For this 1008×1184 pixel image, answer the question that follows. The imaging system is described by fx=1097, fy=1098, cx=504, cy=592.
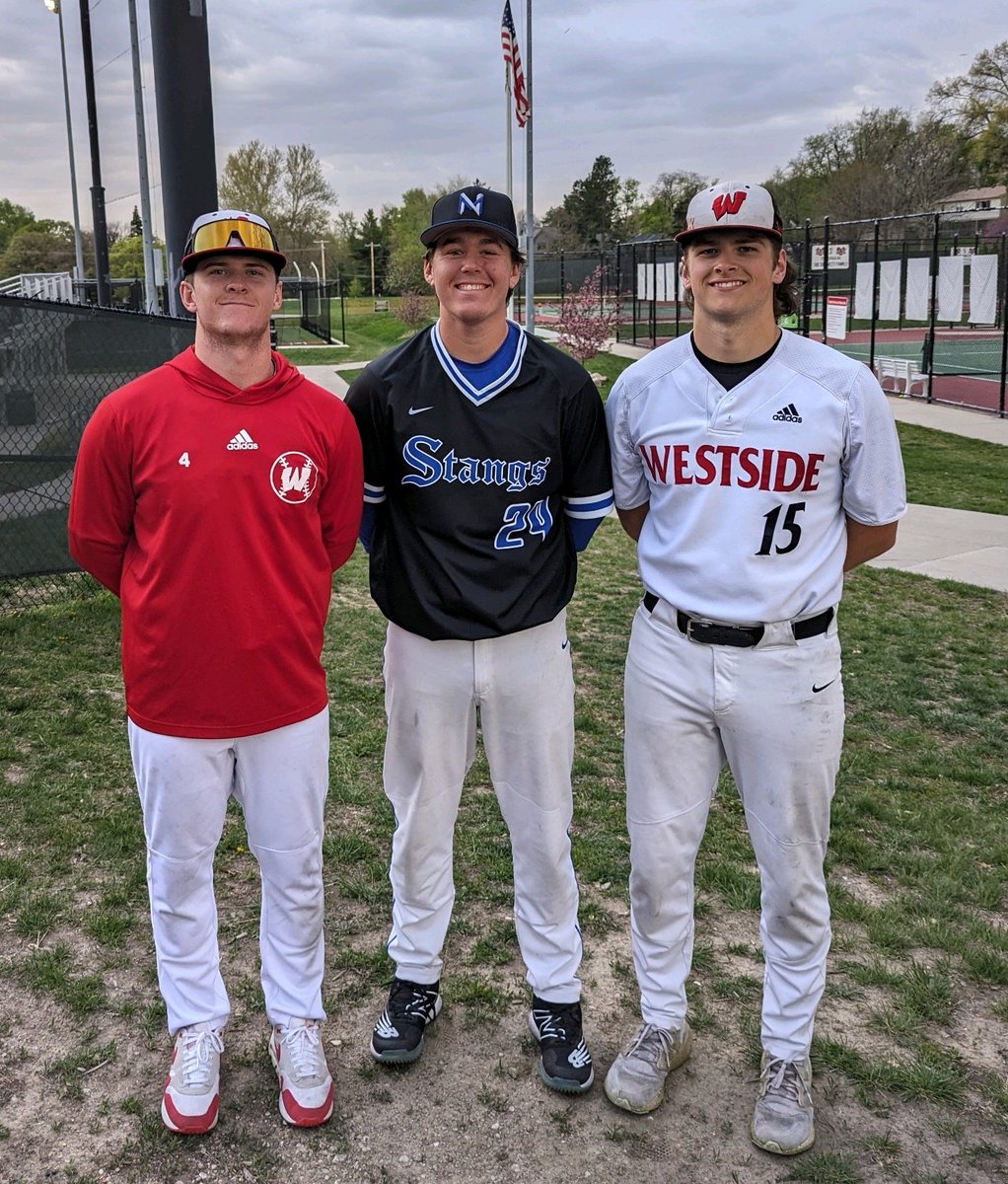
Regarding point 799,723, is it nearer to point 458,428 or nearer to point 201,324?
point 458,428

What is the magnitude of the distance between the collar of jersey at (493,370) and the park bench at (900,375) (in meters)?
17.3

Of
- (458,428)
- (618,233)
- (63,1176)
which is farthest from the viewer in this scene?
(618,233)

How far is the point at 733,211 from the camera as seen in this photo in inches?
102

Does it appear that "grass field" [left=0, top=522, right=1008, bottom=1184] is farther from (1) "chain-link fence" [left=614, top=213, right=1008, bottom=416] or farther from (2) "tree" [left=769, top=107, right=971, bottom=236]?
(2) "tree" [left=769, top=107, right=971, bottom=236]

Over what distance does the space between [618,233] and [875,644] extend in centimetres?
8846

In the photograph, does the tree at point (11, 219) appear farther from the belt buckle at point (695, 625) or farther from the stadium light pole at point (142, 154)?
the belt buckle at point (695, 625)

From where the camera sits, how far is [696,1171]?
8.58 ft

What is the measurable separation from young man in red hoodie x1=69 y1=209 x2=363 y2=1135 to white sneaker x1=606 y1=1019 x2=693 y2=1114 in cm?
74

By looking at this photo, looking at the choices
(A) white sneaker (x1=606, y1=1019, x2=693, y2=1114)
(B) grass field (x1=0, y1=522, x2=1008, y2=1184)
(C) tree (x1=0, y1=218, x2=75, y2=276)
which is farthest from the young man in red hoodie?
(C) tree (x1=0, y1=218, x2=75, y2=276)

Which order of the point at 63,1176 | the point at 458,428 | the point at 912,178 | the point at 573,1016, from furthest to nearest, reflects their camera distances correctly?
the point at 912,178 → the point at 573,1016 → the point at 458,428 → the point at 63,1176

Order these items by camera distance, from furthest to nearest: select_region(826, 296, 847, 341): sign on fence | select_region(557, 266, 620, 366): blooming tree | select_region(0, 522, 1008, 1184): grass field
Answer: select_region(557, 266, 620, 366): blooming tree < select_region(826, 296, 847, 341): sign on fence < select_region(0, 522, 1008, 1184): grass field

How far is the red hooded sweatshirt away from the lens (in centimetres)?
252

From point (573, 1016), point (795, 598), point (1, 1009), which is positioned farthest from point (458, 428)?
point (1, 1009)

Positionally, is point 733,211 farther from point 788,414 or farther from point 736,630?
point 736,630
